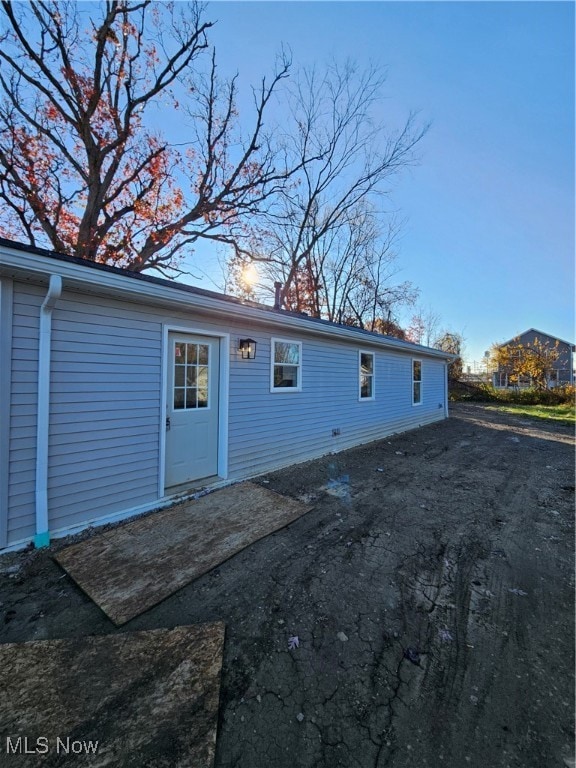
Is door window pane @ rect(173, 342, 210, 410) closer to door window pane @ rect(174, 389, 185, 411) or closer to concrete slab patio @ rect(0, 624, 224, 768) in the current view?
door window pane @ rect(174, 389, 185, 411)

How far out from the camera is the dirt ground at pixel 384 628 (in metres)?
1.48

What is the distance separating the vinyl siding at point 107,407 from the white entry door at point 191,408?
8.3 inches

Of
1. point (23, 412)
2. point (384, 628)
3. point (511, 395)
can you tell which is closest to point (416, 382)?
point (384, 628)

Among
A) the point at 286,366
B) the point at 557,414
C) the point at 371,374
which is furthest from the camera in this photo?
the point at 557,414

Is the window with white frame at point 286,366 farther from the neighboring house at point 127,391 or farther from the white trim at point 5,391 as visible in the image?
the white trim at point 5,391

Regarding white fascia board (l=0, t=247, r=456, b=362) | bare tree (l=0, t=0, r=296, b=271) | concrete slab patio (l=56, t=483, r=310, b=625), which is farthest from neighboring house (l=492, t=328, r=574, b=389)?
concrete slab patio (l=56, t=483, r=310, b=625)

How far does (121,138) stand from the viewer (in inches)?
410

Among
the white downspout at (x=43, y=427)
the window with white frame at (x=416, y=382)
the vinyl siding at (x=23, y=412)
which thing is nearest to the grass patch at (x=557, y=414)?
the window with white frame at (x=416, y=382)

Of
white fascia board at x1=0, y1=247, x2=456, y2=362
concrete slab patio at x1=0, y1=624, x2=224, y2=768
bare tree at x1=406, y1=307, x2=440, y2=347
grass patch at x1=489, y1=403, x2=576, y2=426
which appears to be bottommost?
concrete slab patio at x1=0, y1=624, x2=224, y2=768

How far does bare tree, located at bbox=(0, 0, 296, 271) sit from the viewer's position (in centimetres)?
929

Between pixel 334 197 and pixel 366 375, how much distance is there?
11.6 meters

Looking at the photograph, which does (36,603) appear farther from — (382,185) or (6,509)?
(382,185)

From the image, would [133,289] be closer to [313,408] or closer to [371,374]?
[313,408]

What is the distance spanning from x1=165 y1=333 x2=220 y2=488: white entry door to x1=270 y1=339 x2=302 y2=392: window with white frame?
46.8 inches
